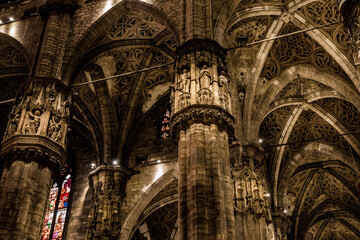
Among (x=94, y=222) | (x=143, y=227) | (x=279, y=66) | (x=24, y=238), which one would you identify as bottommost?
(x=24, y=238)

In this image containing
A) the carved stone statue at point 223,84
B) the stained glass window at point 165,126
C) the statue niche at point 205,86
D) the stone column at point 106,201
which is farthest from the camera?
the stained glass window at point 165,126

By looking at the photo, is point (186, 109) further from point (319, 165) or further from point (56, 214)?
point (319, 165)

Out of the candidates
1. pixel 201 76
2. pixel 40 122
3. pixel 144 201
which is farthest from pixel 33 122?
pixel 144 201

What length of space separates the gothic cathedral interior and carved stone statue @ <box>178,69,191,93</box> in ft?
0.11

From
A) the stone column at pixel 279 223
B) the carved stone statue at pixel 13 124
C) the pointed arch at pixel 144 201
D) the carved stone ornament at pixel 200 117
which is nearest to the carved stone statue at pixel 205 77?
the carved stone ornament at pixel 200 117

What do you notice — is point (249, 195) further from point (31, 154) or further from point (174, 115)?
point (31, 154)

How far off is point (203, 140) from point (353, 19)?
3.66 m

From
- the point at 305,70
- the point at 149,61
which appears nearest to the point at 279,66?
the point at 305,70

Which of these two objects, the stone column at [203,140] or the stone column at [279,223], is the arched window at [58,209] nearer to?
the stone column at [279,223]

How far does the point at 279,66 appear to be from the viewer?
1576cm

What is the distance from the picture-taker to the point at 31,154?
36.7ft

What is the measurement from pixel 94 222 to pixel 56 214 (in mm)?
3668

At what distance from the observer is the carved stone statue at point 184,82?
10396mm

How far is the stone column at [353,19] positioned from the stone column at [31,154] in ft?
23.9
